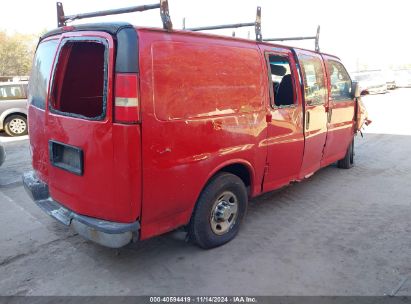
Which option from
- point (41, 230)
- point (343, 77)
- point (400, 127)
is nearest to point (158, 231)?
point (41, 230)

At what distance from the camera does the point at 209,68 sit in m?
3.29

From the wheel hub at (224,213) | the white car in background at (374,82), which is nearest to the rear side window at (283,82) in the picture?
the wheel hub at (224,213)

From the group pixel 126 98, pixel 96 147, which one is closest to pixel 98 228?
pixel 96 147

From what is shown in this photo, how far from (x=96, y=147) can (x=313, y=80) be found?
3.19 m

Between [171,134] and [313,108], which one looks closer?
[171,134]

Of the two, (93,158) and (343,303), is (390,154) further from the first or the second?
(93,158)

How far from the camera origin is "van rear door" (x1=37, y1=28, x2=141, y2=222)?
2715mm

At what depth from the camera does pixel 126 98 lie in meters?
2.68

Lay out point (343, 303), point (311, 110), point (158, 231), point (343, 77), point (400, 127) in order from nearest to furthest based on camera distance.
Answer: point (343, 303), point (158, 231), point (311, 110), point (343, 77), point (400, 127)

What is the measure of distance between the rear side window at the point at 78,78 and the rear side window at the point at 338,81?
3.32 m

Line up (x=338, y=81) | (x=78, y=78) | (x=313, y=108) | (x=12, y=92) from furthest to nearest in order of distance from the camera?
(x=12, y=92), (x=338, y=81), (x=313, y=108), (x=78, y=78)

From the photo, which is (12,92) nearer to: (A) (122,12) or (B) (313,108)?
(A) (122,12)

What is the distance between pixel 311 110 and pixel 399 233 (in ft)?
5.84

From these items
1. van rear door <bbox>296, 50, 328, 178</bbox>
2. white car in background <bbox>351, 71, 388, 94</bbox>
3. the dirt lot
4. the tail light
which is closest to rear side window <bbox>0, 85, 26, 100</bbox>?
the dirt lot
